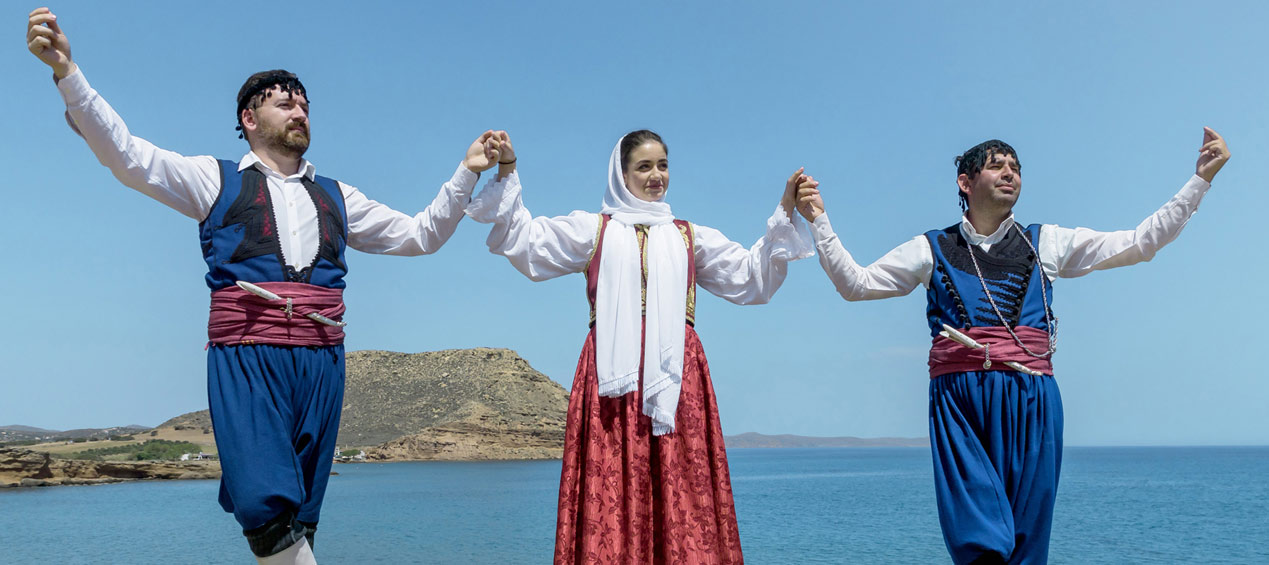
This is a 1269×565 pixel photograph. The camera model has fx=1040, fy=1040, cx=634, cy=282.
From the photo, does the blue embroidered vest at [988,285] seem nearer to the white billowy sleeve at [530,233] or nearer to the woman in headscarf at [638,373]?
the woman in headscarf at [638,373]

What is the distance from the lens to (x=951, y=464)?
4.02m

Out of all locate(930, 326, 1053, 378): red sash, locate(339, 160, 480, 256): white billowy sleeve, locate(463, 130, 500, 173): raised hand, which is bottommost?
locate(930, 326, 1053, 378): red sash

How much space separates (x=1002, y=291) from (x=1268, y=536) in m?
42.4

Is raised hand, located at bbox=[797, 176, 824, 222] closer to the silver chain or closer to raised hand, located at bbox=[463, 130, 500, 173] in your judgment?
the silver chain

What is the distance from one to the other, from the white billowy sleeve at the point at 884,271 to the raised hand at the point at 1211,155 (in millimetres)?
1118

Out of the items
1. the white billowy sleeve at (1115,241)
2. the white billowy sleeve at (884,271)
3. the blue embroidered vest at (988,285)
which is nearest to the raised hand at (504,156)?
the white billowy sleeve at (884,271)

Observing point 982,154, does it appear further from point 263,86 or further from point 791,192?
point 263,86

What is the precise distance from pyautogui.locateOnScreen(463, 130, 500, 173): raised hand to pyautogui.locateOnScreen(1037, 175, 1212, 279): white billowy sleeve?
2.27 m

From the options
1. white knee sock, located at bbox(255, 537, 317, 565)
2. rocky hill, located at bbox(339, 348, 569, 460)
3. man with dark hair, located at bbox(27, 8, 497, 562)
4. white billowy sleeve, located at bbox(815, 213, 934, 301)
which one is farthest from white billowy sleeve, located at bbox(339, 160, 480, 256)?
rocky hill, located at bbox(339, 348, 569, 460)

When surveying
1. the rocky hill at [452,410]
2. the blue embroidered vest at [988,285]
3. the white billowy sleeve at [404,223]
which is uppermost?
the rocky hill at [452,410]

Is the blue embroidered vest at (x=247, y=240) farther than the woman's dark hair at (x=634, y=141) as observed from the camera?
No

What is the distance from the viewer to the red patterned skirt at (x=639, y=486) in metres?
3.77

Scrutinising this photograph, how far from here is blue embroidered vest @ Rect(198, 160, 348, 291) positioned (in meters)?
3.53

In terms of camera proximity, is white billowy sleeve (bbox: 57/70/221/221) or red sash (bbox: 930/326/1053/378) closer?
white billowy sleeve (bbox: 57/70/221/221)
